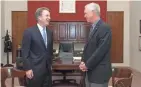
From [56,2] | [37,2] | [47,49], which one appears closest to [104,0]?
[56,2]

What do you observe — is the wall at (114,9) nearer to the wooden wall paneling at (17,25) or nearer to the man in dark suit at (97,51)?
the wooden wall paneling at (17,25)

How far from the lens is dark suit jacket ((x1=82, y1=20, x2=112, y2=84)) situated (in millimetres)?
2342

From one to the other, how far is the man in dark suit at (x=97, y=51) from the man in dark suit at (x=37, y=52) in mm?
541

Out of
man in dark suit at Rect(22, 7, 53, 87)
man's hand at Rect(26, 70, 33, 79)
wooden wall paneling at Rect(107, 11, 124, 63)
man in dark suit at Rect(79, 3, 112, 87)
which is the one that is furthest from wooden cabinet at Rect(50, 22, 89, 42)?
man in dark suit at Rect(79, 3, 112, 87)

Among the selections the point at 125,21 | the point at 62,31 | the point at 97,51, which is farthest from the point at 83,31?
the point at 97,51

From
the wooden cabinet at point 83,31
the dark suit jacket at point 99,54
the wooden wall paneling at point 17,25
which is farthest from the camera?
the wooden wall paneling at point 17,25

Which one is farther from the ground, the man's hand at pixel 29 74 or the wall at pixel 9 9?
the wall at pixel 9 9

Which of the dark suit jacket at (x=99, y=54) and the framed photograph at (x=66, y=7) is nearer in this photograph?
the dark suit jacket at (x=99, y=54)

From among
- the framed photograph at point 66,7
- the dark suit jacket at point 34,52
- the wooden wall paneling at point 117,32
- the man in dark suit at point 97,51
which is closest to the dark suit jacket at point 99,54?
the man in dark suit at point 97,51

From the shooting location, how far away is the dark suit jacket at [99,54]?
2342 mm

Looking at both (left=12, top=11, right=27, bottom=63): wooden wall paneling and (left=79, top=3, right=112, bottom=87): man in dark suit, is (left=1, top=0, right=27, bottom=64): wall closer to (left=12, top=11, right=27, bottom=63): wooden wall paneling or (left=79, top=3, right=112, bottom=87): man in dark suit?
(left=12, top=11, right=27, bottom=63): wooden wall paneling

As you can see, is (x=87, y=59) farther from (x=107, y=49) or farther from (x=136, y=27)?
(x=136, y=27)

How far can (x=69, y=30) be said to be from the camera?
842 cm

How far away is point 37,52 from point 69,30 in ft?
18.6
